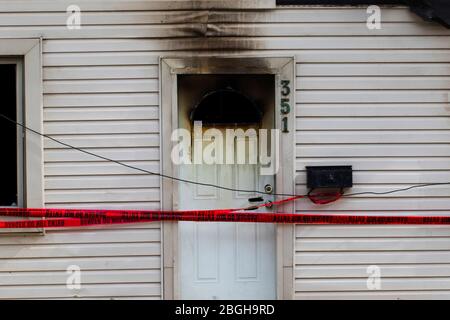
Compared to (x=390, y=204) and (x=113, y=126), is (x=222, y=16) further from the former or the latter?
(x=390, y=204)

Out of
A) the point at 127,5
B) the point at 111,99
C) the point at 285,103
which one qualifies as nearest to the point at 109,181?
the point at 111,99

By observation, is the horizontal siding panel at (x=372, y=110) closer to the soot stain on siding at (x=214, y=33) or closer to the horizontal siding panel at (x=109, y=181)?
the soot stain on siding at (x=214, y=33)

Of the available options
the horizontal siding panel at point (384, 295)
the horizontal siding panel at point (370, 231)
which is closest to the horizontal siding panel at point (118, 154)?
the horizontal siding panel at point (370, 231)

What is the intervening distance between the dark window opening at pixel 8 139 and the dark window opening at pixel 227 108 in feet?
5.65

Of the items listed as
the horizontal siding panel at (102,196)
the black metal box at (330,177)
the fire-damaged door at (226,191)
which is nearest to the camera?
the black metal box at (330,177)

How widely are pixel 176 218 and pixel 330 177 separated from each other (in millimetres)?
1503

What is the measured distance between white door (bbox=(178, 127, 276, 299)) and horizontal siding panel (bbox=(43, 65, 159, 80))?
0.99m

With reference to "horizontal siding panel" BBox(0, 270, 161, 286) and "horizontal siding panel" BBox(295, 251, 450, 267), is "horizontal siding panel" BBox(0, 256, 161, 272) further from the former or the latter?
"horizontal siding panel" BBox(295, 251, 450, 267)

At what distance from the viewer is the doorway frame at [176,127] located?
4430 millimetres

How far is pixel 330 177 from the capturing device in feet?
14.3

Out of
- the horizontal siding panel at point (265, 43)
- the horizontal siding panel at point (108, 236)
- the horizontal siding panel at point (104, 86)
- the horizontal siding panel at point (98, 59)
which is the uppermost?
the horizontal siding panel at point (265, 43)

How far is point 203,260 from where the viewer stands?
464 cm

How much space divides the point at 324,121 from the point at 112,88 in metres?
2.06

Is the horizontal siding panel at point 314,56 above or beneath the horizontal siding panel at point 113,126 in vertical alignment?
above
